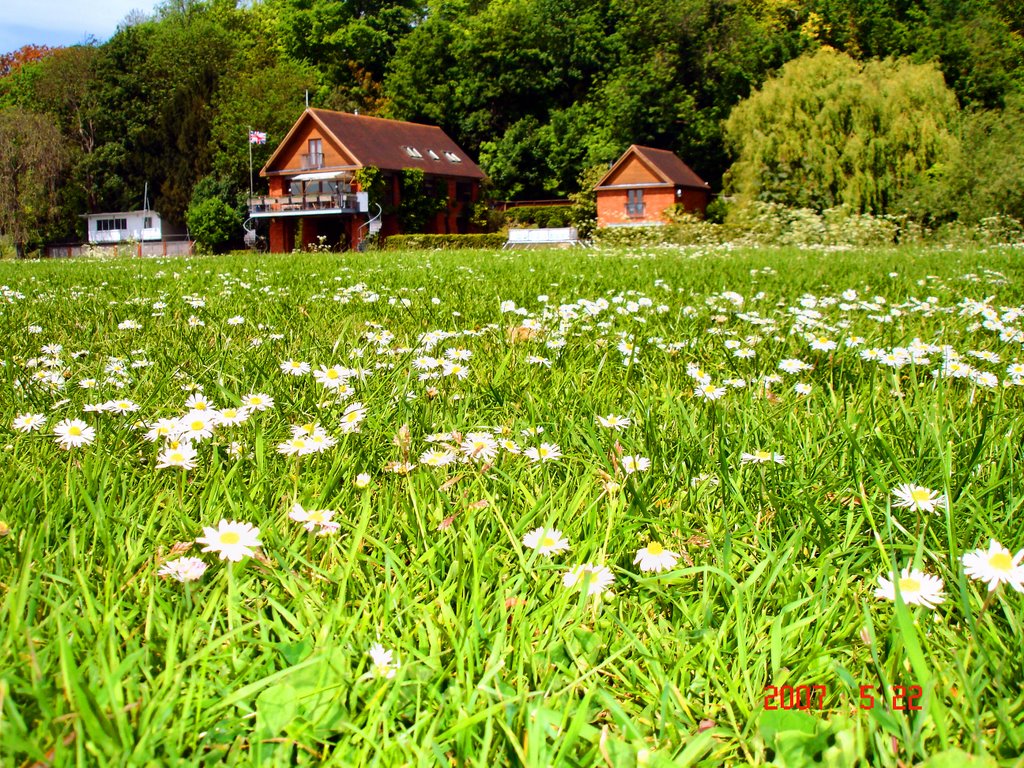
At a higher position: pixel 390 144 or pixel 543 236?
pixel 390 144

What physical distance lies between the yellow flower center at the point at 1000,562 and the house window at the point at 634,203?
43354 mm

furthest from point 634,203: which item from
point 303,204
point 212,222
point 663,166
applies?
point 212,222

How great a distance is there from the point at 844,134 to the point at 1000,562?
28.6m

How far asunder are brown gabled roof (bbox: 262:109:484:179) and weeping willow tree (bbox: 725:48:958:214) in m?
19.3

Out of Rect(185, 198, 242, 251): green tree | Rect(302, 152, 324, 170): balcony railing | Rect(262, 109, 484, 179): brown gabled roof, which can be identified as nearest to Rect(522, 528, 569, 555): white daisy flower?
Rect(262, 109, 484, 179): brown gabled roof

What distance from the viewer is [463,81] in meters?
51.5

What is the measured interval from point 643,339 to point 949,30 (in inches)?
1929

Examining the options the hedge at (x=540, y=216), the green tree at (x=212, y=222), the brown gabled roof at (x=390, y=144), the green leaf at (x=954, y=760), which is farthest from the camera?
the hedge at (x=540, y=216)

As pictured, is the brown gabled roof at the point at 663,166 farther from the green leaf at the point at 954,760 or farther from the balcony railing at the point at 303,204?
the green leaf at the point at 954,760

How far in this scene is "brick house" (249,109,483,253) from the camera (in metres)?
40.8

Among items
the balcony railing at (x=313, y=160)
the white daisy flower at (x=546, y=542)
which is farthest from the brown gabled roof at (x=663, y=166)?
the white daisy flower at (x=546, y=542)

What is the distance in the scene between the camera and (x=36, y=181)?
47.2m

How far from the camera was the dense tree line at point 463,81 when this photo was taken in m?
45.4

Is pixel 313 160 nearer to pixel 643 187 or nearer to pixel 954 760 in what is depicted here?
pixel 643 187
